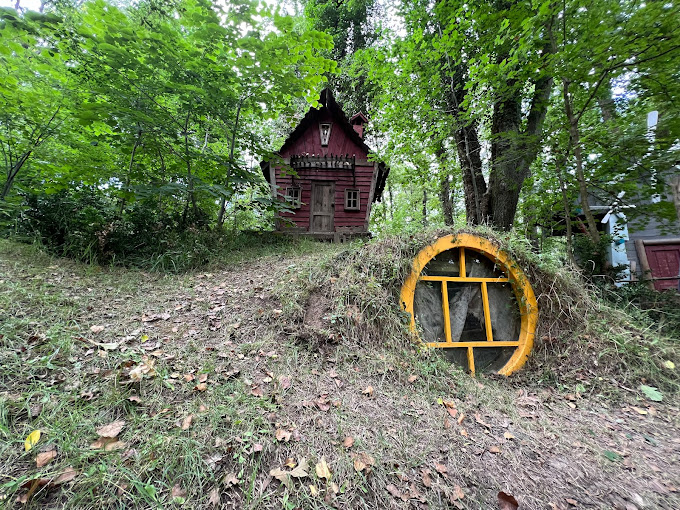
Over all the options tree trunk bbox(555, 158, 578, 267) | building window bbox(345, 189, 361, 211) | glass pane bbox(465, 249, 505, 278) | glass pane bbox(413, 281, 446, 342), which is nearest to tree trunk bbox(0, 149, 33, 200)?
glass pane bbox(413, 281, 446, 342)

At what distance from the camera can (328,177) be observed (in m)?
10.6

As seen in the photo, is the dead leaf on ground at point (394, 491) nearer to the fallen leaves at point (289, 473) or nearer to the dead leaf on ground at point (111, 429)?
the fallen leaves at point (289, 473)

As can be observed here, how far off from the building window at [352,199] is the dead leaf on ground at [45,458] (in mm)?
9496

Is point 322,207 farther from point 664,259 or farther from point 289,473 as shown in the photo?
point 664,259

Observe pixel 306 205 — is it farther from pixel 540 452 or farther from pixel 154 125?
pixel 540 452

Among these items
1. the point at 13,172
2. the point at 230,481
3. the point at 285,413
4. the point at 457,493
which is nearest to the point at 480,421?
the point at 457,493

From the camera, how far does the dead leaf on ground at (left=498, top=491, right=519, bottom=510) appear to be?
6.46 ft

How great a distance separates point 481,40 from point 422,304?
5.22 meters

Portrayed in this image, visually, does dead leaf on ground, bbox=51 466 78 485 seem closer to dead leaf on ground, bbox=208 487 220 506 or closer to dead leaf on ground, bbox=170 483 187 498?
dead leaf on ground, bbox=170 483 187 498

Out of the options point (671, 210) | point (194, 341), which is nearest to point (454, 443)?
point (194, 341)

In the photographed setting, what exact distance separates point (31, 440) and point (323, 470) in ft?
6.01

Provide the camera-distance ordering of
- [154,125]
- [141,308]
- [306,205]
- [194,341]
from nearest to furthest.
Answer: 1. [194,341]
2. [141,308]
3. [154,125]
4. [306,205]

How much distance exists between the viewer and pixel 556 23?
4766mm

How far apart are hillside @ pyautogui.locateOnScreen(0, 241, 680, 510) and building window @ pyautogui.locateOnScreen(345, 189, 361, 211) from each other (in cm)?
677
